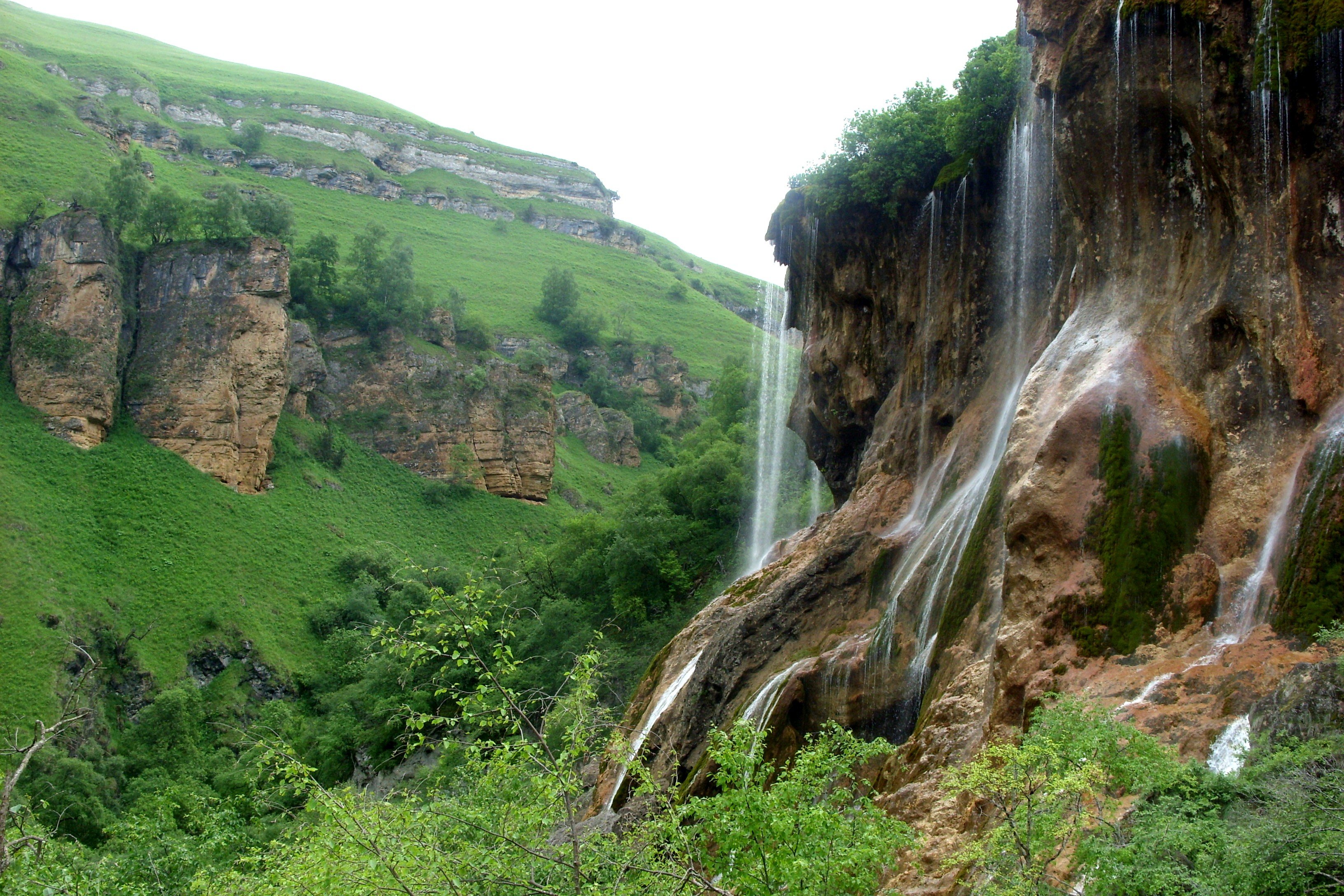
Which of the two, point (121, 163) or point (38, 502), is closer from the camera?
point (38, 502)

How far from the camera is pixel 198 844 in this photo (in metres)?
21.2

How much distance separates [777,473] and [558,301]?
68.1 metres

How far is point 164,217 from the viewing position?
2581 inches

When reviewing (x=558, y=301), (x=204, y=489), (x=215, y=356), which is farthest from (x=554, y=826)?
(x=558, y=301)

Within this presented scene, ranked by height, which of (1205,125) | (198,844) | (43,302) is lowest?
(198,844)

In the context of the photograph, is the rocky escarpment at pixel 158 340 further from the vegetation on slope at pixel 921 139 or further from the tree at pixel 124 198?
the vegetation on slope at pixel 921 139

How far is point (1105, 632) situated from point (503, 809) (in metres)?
7.32

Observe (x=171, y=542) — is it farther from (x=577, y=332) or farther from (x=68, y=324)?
(x=577, y=332)

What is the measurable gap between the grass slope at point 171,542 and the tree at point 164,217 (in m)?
14.1

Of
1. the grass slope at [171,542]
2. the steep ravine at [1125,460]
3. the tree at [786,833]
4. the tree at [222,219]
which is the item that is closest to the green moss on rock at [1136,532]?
the steep ravine at [1125,460]

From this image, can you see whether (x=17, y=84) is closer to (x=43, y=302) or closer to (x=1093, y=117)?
(x=43, y=302)

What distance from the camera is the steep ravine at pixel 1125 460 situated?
1141cm

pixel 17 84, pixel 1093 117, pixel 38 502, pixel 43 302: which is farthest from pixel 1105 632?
pixel 17 84

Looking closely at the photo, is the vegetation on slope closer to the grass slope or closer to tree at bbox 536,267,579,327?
the grass slope
